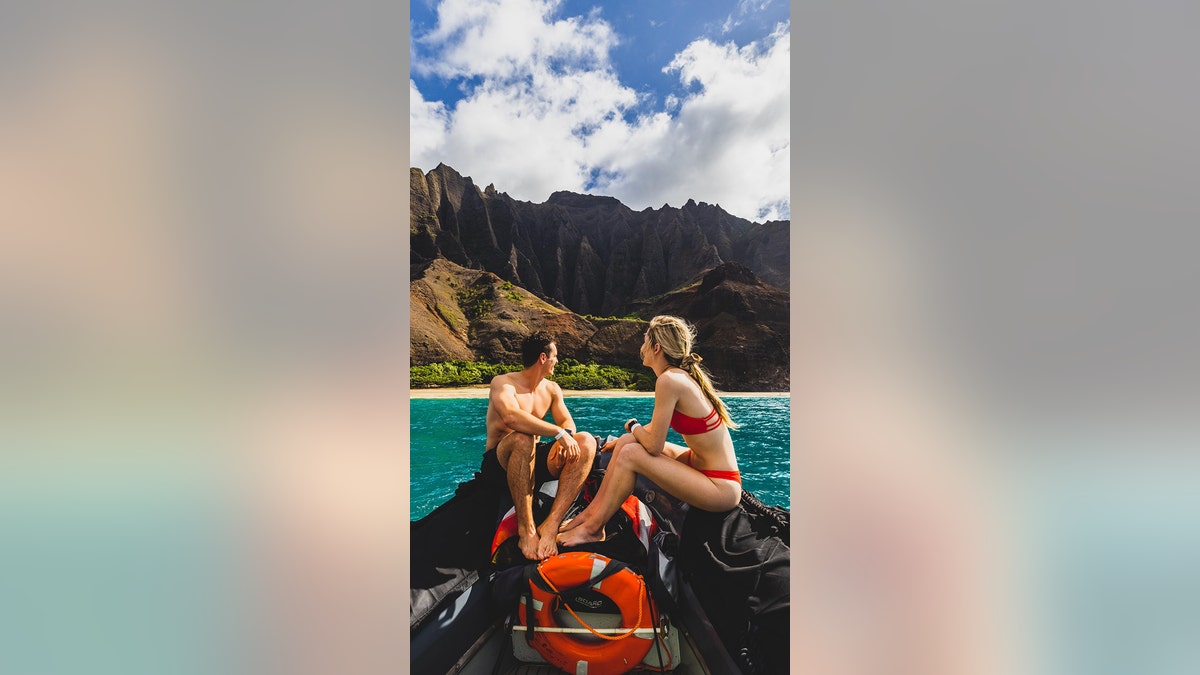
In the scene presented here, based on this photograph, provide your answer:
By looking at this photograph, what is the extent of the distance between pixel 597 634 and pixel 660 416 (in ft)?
2.42

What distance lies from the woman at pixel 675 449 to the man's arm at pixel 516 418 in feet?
1.00

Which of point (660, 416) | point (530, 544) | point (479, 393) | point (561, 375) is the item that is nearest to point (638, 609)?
point (530, 544)

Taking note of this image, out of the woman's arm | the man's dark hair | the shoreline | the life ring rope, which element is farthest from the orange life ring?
the shoreline

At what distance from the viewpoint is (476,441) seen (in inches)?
118

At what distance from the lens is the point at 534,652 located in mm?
1621

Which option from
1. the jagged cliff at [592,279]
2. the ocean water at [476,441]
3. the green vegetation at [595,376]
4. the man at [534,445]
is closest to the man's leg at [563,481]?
the man at [534,445]

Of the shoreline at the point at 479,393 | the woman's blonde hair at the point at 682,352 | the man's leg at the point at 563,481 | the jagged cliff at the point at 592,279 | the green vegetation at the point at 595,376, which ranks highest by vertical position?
the jagged cliff at the point at 592,279

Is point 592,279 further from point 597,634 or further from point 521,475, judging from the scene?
point 597,634

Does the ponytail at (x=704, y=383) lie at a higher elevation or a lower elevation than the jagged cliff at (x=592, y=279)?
lower

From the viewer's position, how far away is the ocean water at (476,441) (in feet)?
9.16

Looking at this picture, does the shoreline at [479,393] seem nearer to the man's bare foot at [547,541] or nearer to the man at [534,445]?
the man at [534,445]

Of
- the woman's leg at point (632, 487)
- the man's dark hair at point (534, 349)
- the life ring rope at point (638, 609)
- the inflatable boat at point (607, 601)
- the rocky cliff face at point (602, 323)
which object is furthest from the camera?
the rocky cliff face at point (602, 323)

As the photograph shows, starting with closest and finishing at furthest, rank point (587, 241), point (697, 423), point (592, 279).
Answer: point (697, 423), point (587, 241), point (592, 279)
